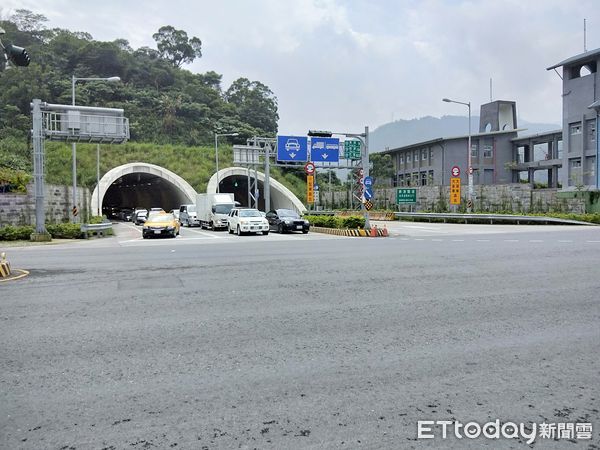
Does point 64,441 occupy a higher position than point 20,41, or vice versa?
point 20,41

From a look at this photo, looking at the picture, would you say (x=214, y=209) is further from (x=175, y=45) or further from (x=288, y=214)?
(x=175, y=45)

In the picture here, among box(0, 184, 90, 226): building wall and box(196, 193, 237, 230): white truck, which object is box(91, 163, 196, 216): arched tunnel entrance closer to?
box(0, 184, 90, 226): building wall

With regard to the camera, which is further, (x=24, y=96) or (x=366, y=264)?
(x=24, y=96)

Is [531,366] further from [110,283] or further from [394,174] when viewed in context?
[394,174]

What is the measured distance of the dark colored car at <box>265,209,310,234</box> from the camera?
28047mm

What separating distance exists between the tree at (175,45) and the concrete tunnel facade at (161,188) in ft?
111

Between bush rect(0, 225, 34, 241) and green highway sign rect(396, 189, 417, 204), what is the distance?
105 feet

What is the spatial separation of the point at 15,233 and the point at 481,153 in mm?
50283

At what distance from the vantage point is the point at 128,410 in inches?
154

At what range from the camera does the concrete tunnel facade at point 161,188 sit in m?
48.8

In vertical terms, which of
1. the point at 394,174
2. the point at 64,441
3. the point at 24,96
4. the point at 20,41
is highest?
the point at 20,41

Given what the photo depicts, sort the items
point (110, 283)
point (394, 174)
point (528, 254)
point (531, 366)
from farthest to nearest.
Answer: point (394, 174), point (528, 254), point (110, 283), point (531, 366)

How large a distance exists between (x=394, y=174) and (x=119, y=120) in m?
50.3

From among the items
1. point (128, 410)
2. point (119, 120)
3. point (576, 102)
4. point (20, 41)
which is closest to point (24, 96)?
point (20, 41)
